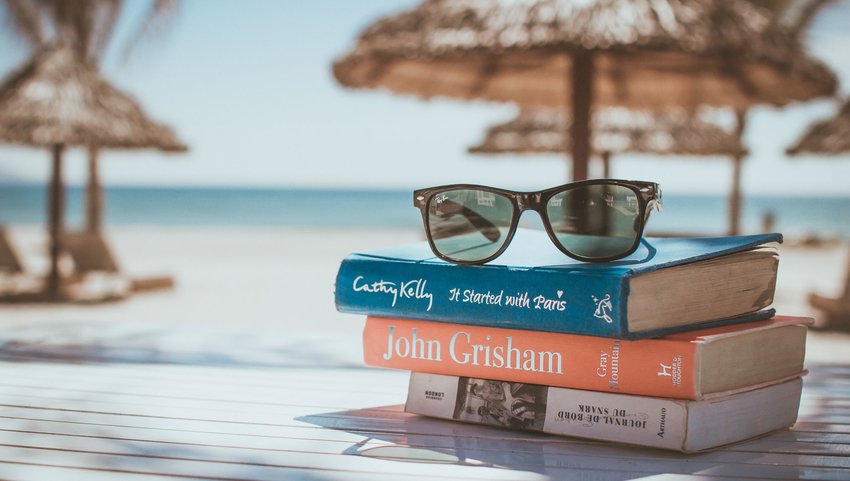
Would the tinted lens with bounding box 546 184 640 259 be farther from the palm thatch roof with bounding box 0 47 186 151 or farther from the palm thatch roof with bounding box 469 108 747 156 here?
the palm thatch roof with bounding box 469 108 747 156

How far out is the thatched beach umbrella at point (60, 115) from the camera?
782 cm

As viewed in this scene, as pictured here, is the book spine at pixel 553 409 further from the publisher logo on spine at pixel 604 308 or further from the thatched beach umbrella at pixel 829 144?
the thatched beach umbrella at pixel 829 144

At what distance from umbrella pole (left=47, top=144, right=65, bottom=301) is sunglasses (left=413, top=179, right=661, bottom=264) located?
289 inches

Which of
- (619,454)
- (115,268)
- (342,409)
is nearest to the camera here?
(619,454)

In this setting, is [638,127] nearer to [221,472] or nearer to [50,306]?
[50,306]

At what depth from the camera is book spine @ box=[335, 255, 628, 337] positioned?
3.79 feet

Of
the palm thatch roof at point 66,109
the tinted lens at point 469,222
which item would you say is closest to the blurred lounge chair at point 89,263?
the palm thatch roof at point 66,109

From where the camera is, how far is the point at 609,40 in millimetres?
3318

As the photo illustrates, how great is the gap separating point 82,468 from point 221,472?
18cm

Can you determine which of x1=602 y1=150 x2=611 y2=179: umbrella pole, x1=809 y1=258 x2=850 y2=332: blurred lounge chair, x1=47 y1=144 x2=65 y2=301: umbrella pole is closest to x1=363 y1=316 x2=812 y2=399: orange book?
x1=809 y1=258 x2=850 y2=332: blurred lounge chair

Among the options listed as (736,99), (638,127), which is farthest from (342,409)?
→ (638,127)

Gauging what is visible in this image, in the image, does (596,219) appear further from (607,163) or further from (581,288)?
(607,163)

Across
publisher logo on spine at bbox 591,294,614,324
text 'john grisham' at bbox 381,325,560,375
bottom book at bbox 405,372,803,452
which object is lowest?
bottom book at bbox 405,372,803,452

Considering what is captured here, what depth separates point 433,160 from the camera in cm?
5512
